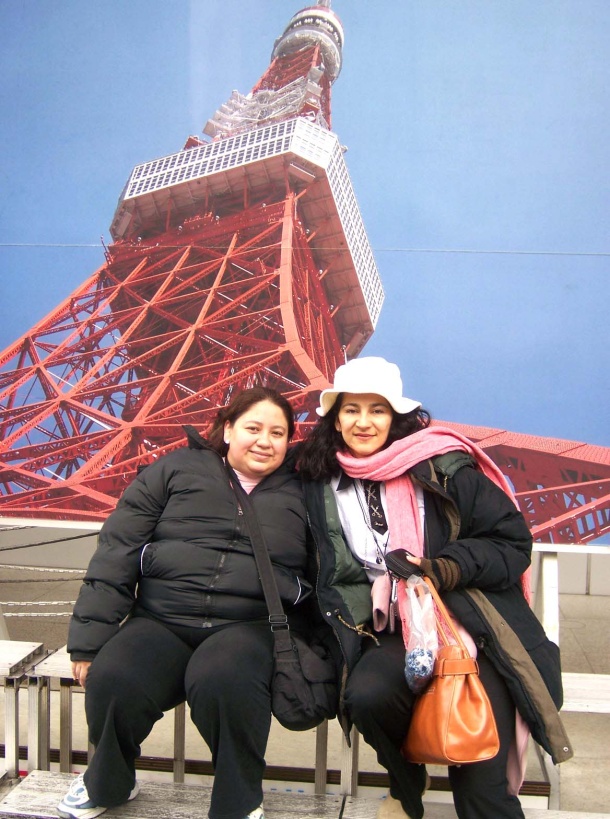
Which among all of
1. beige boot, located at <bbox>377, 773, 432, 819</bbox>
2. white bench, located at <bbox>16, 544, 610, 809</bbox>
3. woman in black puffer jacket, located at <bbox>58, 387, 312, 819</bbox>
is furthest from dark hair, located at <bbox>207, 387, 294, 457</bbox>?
beige boot, located at <bbox>377, 773, 432, 819</bbox>

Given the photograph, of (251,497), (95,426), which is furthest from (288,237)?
(251,497)

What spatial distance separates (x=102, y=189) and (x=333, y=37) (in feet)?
5.19

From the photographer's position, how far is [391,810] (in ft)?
5.33

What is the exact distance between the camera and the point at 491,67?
12.0 ft

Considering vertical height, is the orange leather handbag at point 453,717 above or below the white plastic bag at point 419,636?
below

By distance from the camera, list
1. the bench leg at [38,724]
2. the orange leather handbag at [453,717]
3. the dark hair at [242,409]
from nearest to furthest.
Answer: the orange leather handbag at [453,717]
the bench leg at [38,724]
the dark hair at [242,409]

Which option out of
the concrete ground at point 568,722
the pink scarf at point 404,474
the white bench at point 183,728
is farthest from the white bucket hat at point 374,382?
the concrete ground at point 568,722

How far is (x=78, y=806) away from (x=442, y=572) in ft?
3.38

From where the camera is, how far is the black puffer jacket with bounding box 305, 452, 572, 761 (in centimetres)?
156

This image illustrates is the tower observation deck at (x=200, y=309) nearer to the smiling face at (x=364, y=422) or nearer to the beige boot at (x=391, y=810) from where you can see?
the smiling face at (x=364, y=422)

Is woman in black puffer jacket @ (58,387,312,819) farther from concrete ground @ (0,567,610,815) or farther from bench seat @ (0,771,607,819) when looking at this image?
concrete ground @ (0,567,610,815)

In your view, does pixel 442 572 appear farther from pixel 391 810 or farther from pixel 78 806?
pixel 78 806

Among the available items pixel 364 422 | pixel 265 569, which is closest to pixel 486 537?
pixel 364 422

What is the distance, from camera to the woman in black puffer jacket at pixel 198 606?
Result: 158cm
